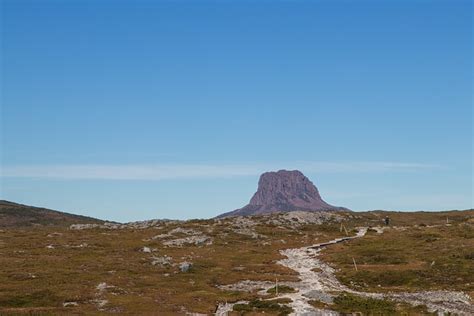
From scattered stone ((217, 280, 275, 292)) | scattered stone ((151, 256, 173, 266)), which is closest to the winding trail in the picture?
scattered stone ((217, 280, 275, 292))

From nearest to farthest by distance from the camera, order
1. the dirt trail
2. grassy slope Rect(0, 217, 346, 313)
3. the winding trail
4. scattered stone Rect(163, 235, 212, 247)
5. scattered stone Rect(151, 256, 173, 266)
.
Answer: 1. the winding trail
2. the dirt trail
3. grassy slope Rect(0, 217, 346, 313)
4. scattered stone Rect(151, 256, 173, 266)
5. scattered stone Rect(163, 235, 212, 247)

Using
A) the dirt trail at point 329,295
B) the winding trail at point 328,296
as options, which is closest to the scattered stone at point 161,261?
the dirt trail at point 329,295

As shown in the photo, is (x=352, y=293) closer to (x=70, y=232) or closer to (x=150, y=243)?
(x=150, y=243)

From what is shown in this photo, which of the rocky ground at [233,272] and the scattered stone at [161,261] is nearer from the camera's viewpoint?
the rocky ground at [233,272]

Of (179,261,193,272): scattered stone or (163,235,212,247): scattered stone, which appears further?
(163,235,212,247): scattered stone

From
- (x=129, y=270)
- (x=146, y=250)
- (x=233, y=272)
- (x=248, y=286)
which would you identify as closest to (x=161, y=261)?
(x=129, y=270)

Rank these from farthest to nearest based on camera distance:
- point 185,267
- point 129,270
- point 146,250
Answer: point 146,250 < point 185,267 < point 129,270

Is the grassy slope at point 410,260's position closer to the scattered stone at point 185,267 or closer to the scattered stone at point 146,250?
the scattered stone at point 185,267

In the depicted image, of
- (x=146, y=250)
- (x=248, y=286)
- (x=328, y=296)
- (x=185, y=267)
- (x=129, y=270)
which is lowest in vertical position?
(x=248, y=286)

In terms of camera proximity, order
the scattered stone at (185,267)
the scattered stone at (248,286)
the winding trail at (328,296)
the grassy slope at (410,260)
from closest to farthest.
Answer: the winding trail at (328,296)
the scattered stone at (248,286)
the grassy slope at (410,260)
the scattered stone at (185,267)

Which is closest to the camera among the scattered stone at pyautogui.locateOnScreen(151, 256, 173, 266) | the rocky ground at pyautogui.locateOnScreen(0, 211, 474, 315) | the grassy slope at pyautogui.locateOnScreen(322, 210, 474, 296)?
the rocky ground at pyautogui.locateOnScreen(0, 211, 474, 315)

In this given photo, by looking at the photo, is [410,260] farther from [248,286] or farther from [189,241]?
[189,241]

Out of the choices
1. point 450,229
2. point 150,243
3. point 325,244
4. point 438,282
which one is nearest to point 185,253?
point 150,243

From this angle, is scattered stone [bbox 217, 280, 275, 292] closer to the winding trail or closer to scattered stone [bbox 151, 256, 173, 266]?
A: the winding trail
